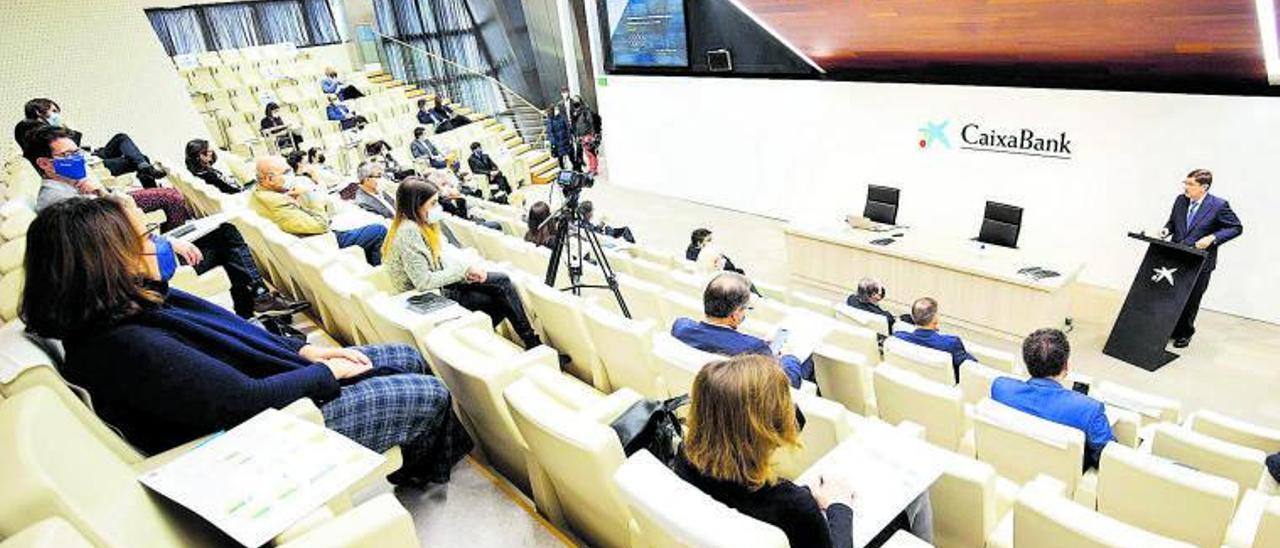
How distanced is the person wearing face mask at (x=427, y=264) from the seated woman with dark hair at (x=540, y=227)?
1.41 metres

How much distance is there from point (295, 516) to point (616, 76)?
30.5ft

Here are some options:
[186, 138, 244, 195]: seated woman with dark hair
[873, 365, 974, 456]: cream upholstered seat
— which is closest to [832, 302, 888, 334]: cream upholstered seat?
[873, 365, 974, 456]: cream upholstered seat

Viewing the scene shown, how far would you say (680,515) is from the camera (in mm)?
1485

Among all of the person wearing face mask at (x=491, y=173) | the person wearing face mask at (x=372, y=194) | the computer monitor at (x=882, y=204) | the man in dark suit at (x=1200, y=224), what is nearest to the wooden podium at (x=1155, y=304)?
the man in dark suit at (x=1200, y=224)

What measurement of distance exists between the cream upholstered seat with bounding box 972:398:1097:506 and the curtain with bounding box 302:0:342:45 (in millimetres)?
13938

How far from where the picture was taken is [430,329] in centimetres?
292

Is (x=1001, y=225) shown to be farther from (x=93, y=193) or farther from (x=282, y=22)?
(x=282, y=22)

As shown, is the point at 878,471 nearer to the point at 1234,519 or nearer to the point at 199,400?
the point at 1234,519

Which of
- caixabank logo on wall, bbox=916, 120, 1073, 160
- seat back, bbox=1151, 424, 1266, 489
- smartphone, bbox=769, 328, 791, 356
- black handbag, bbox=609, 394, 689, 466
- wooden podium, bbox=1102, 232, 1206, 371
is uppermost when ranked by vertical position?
black handbag, bbox=609, 394, 689, 466

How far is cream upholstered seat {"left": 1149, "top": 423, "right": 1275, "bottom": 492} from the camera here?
2637mm

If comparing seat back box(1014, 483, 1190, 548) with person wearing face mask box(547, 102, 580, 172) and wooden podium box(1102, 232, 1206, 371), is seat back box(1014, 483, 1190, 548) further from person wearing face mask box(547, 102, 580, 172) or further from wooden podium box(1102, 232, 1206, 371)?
person wearing face mask box(547, 102, 580, 172)

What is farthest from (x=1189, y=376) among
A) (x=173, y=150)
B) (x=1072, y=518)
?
(x=173, y=150)

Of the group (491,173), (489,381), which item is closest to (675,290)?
(489,381)

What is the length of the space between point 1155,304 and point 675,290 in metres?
3.36
